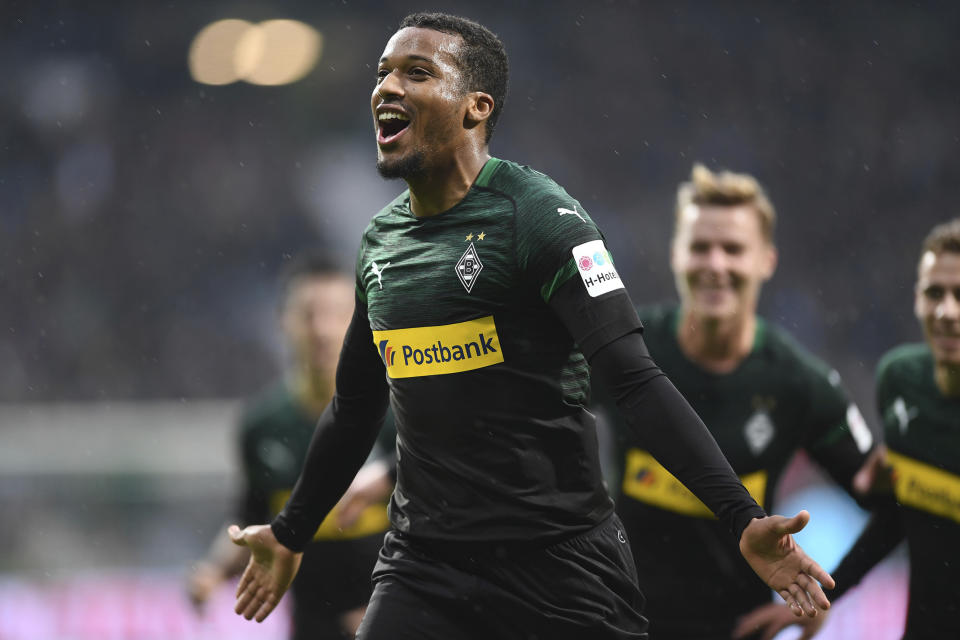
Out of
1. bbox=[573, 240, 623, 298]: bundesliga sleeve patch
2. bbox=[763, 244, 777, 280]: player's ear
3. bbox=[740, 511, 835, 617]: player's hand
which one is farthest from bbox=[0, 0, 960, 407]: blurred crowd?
bbox=[740, 511, 835, 617]: player's hand

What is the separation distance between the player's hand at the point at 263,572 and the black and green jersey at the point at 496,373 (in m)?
0.52

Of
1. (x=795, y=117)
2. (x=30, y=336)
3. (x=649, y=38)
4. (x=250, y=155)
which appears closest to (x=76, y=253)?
(x=30, y=336)

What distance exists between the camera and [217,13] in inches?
659

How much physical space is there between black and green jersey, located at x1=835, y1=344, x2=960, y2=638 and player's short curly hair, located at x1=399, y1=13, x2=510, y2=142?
210cm

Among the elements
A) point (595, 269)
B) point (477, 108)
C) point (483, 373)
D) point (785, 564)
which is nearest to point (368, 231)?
point (477, 108)

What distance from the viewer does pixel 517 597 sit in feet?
8.96

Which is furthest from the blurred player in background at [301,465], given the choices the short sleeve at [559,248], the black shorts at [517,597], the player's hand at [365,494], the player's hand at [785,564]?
the player's hand at [785,564]

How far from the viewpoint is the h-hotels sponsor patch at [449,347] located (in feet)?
8.90

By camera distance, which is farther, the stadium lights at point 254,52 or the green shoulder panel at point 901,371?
the stadium lights at point 254,52

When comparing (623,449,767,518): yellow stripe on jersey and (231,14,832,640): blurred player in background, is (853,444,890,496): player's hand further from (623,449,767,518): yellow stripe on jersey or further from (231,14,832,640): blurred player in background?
(231,14,832,640): blurred player in background

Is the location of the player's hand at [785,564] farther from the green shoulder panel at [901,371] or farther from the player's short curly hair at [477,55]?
the green shoulder panel at [901,371]

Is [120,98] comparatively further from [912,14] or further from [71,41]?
[912,14]

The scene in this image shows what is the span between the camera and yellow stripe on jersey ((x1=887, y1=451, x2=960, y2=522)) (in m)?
4.01

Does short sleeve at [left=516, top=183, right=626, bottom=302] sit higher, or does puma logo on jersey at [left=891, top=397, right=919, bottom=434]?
short sleeve at [left=516, top=183, right=626, bottom=302]
